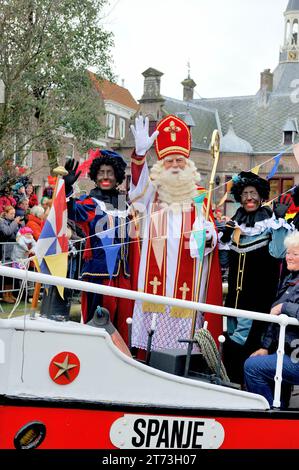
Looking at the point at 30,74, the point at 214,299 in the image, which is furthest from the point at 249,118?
the point at 214,299

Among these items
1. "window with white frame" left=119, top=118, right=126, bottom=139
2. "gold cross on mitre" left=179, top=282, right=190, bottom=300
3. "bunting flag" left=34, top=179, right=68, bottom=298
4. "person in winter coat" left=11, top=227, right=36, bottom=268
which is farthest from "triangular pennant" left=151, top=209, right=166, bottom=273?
"window with white frame" left=119, top=118, right=126, bottom=139

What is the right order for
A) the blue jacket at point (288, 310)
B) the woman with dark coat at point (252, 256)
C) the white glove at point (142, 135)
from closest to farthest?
the blue jacket at point (288, 310) → the white glove at point (142, 135) → the woman with dark coat at point (252, 256)

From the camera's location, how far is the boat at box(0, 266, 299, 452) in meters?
3.24

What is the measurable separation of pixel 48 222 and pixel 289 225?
185 centimetres

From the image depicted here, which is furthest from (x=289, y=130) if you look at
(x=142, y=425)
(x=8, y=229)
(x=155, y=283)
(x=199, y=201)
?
(x=142, y=425)

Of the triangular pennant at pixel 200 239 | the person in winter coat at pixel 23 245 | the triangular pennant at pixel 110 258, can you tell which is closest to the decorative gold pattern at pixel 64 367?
the triangular pennant at pixel 110 258

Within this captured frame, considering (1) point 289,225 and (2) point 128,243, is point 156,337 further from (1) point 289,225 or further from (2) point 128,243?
(1) point 289,225

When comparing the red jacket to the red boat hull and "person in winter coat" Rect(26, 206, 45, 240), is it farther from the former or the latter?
the red boat hull

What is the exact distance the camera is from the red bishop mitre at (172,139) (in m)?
5.15

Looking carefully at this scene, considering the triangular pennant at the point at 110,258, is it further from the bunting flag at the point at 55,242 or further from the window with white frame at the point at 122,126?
the window with white frame at the point at 122,126

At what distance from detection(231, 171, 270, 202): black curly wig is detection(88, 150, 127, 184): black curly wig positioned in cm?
89

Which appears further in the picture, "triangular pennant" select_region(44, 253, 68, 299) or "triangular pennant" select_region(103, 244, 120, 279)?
"triangular pennant" select_region(103, 244, 120, 279)

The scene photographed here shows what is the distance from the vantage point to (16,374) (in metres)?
3.24

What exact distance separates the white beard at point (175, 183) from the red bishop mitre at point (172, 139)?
0.10 m
